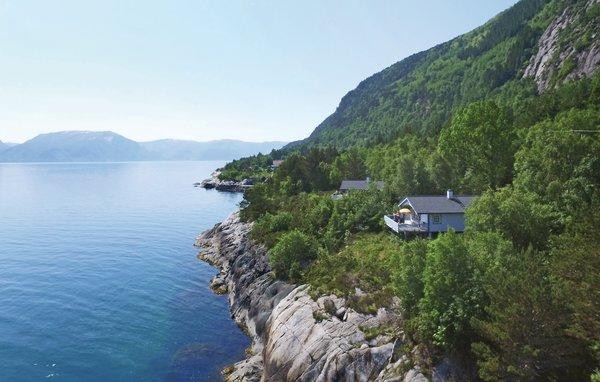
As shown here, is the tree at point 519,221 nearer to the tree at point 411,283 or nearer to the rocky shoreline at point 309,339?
the tree at point 411,283

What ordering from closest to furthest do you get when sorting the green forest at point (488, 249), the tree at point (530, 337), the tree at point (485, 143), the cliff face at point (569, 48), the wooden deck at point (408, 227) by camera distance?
the tree at point (530, 337)
the green forest at point (488, 249)
the wooden deck at point (408, 227)
the tree at point (485, 143)
the cliff face at point (569, 48)

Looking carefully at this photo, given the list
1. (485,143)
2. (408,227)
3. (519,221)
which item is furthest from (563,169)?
(485,143)

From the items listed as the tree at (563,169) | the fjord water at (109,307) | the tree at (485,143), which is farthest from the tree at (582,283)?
the tree at (485,143)

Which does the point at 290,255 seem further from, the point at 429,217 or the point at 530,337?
the point at 530,337

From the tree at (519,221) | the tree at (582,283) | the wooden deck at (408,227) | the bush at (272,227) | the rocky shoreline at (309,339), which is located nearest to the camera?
the tree at (582,283)

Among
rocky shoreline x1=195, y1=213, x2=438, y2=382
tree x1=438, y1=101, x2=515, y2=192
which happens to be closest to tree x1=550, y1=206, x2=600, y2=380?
rocky shoreline x1=195, y1=213, x2=438, y2=382

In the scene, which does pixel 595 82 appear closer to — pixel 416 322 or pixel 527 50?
pixel 416 322
